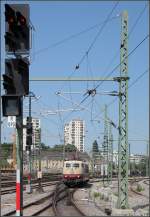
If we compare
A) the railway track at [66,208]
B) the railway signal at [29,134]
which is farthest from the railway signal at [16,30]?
the railway track at [66,208]

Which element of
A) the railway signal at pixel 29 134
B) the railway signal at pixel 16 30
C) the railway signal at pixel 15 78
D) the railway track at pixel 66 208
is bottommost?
the railway track at pixel 66 208

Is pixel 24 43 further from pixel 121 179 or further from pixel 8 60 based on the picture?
pixel 121 179

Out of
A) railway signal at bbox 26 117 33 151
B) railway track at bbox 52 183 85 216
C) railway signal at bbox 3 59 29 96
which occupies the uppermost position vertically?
railway signal at bbox 3 59 29 96

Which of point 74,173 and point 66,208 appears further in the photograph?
point 74,173

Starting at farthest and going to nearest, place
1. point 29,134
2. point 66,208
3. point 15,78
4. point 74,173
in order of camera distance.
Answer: point 74,173
point 66,208
point 29,134
point 15,78

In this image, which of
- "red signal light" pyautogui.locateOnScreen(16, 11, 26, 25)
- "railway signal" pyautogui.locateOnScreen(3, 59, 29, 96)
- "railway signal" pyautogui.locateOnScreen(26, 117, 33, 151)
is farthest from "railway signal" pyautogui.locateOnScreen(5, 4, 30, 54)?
"railway signal" pyautogui.locateOnScreen(26, 117, 33, 151)

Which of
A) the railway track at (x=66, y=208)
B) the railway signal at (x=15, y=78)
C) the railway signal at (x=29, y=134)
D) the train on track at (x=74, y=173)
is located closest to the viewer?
the railway signal at (x=15, y=78)

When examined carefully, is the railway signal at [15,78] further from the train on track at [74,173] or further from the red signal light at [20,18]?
the train on track at [74,173]

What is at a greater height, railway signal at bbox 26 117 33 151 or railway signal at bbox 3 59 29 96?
railway signal at bbox 3 59 29 96

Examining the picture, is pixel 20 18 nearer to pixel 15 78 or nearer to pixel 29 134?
pixel 15 78

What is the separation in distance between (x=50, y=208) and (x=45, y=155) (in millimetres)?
129074

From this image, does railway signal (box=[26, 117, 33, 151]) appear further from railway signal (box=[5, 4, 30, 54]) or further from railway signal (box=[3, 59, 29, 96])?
railway signal (box=[5, 4, 30, 54])

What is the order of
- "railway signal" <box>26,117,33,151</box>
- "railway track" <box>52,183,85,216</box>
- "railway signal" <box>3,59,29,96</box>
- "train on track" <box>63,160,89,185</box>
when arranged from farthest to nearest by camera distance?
1. "train on track" <box>63,160,89,185</box>
2. "railway track" <box>52,183,85,216</box>
3. "railway signal" <box>26,117,33,151</box>
4. "railway signal" <box>3,59,29,96</box>

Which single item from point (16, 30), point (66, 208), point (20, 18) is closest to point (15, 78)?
point (16, 30)
